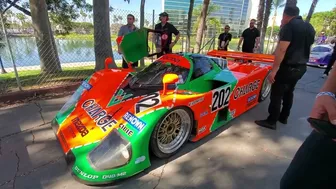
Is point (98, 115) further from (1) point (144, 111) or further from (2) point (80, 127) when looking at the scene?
(1) point (144, 111)

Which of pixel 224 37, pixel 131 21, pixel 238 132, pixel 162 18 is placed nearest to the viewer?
pixel 238 132

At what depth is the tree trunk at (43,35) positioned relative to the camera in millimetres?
5363

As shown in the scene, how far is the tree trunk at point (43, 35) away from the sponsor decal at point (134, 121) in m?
4.57

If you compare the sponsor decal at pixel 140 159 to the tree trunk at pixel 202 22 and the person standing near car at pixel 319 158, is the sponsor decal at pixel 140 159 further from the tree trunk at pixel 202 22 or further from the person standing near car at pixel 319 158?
the tree trunk at pixel 202 22

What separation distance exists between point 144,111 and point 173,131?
1.72 ft

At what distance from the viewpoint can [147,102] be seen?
2.26 meters

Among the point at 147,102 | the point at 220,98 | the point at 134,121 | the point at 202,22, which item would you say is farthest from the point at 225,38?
the point at 134,121

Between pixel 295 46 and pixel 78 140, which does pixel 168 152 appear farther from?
pixel 295 46

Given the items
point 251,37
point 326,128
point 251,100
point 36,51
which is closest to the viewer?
point 326,128

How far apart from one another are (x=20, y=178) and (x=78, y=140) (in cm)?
66

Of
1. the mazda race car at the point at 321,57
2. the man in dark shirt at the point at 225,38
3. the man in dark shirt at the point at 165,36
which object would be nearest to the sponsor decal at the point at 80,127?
the man in dark shirt at the point at 165,36

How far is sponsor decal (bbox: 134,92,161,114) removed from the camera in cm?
218

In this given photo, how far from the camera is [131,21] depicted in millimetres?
5398

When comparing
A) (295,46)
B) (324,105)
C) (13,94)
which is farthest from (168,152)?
(13,94)
